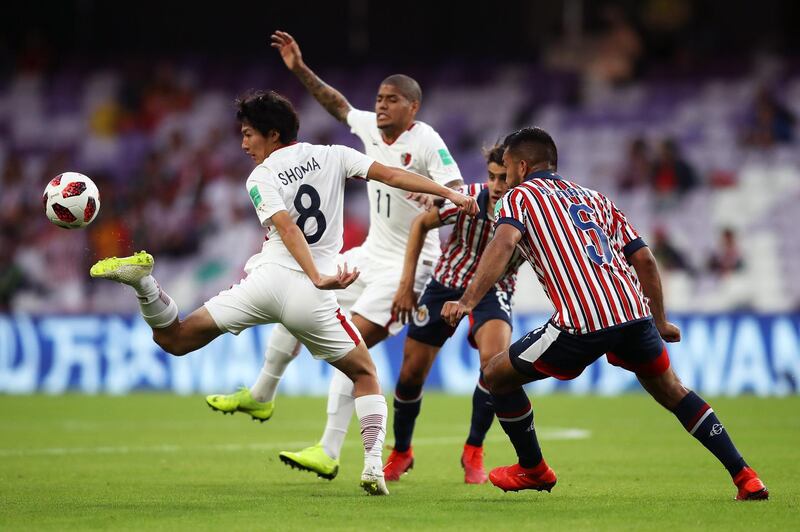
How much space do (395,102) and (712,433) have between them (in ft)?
11.5

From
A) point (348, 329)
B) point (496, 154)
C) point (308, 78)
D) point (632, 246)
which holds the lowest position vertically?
point (348, 329)

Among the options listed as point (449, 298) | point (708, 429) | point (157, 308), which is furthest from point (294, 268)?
point (708, 429)

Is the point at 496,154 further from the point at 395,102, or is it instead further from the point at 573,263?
the point at 573,263

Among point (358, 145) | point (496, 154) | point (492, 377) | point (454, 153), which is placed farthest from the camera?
point (454, 153)

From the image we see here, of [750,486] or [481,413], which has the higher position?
[481,413]

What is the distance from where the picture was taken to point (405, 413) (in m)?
8.99

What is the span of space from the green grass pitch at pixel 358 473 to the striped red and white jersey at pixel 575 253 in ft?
3.51

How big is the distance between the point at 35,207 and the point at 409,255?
17.3 metres

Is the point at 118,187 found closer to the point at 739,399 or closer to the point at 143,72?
the point at 143,72

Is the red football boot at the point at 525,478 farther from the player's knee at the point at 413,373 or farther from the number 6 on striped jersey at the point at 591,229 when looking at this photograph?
the player's knee at the point at 413,373

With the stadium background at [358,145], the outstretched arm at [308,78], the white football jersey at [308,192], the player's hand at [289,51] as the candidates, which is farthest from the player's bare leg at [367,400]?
the stadium background at [358,145]

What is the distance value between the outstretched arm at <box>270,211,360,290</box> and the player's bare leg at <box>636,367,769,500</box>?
179 centimetres

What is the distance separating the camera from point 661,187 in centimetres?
2112

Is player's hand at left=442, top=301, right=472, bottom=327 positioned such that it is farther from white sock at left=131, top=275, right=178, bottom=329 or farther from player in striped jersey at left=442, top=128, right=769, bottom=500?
white sock at left=131, top=275, right=178, bottom=329
